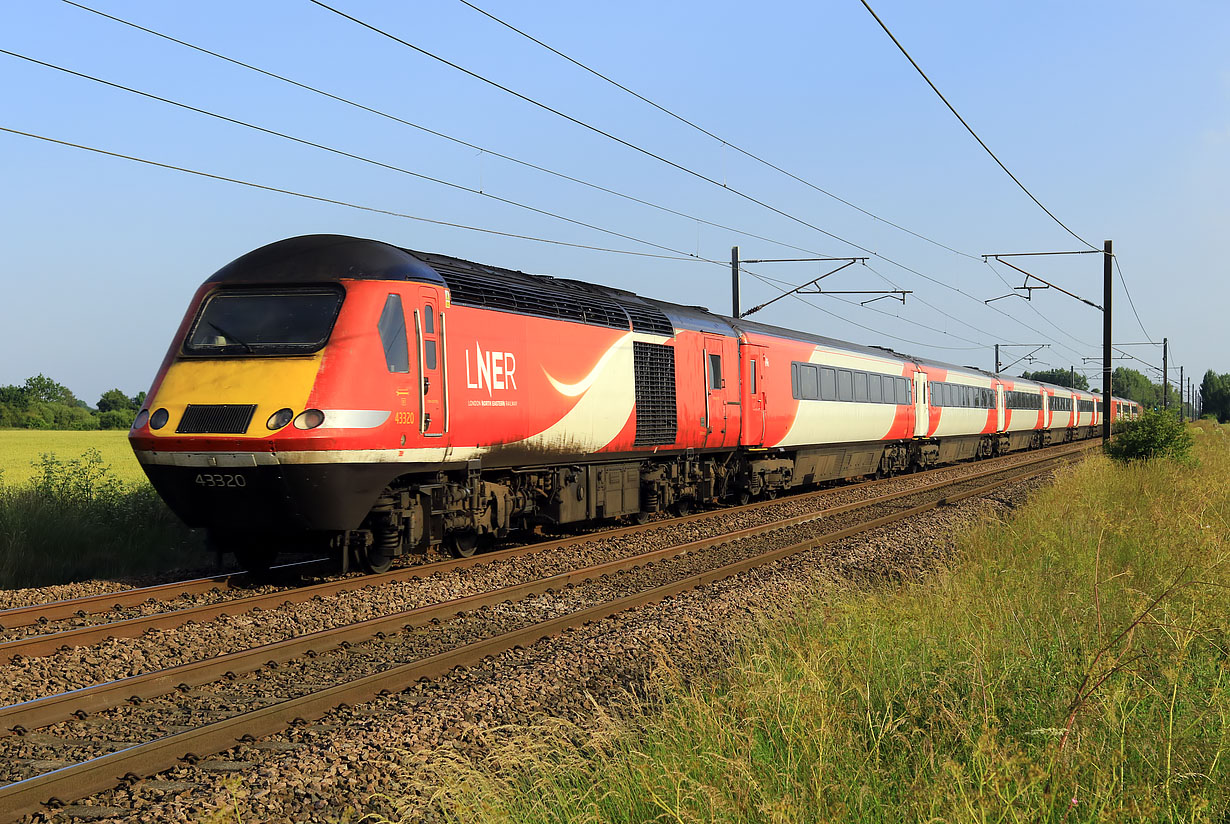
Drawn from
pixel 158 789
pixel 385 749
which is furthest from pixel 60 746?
pixel 385 749

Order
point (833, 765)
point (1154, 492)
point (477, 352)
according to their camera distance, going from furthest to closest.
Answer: point (1154, 492) → point (477, 352) → point (833, 765)

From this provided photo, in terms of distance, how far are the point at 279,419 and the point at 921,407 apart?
75.0ft

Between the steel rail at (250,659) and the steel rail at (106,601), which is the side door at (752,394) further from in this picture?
the steel rail at (106,601)

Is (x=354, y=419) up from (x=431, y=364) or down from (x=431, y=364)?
down

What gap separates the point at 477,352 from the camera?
11.0 m

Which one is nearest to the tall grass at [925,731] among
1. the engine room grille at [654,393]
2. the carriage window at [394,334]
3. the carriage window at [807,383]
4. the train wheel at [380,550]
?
the train wheel at [380,550]

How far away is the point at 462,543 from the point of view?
12.2m

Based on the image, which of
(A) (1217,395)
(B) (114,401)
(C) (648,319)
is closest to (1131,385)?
(A) (1217,395)

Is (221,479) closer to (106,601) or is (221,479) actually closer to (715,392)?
(106,601)

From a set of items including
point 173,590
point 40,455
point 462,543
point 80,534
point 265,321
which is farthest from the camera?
point 40,455

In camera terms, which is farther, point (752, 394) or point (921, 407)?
point (921, 407)

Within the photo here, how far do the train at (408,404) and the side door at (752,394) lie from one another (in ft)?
4.12

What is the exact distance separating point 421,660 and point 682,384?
31.4ft

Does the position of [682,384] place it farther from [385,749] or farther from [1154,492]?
[385,749]
